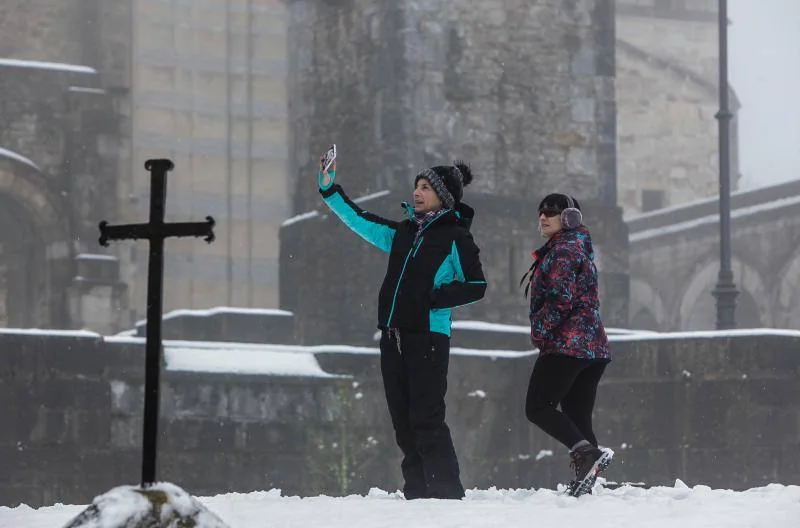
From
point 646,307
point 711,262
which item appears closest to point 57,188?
point 646,307

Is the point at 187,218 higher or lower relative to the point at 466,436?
higher

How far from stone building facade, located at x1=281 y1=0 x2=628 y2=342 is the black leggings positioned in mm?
11552

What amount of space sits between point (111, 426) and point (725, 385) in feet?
18.8

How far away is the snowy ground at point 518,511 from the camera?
791 cm

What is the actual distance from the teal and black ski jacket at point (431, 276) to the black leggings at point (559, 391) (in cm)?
49

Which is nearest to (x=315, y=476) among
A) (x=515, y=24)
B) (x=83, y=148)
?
(x=515, y=24)

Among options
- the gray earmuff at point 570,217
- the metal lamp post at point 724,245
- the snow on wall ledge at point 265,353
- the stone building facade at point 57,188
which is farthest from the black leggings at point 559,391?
the stone building facade at point 57,188

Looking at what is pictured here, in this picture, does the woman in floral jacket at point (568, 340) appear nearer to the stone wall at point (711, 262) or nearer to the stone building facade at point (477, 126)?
the stone building facade at point (477, 126)

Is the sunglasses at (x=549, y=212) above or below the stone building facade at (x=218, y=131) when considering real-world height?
below

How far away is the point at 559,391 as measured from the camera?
942 cm

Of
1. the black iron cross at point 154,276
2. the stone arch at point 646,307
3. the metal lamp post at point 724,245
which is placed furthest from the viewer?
the stone arch at point 646,307

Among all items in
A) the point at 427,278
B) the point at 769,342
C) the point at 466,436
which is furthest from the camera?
the point at 466,436

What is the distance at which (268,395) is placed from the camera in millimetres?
19609

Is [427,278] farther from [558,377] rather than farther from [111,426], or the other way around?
[111,426]
